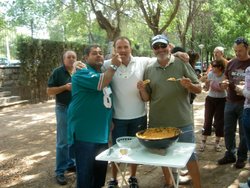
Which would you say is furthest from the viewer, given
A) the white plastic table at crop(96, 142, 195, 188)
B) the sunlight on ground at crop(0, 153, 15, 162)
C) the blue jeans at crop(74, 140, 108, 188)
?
the sunlight on ground at crop(0, 153, 15, 162)

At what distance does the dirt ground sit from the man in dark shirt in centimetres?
26

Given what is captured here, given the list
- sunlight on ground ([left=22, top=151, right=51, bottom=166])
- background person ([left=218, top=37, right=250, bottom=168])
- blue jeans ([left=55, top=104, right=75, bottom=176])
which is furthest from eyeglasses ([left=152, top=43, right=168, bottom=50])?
sunlight on ground ([left=22, top=151, right=51, bottom=166])

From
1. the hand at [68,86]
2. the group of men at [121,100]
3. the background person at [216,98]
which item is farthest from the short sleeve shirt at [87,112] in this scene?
the background person at [216,98]

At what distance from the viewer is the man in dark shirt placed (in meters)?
4.52

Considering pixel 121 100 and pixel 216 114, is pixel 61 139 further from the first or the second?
pixel 216 114

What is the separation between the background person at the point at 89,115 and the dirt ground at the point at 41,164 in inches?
55.5

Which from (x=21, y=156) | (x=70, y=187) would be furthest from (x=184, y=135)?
(x=21, y=156)

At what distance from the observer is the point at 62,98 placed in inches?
180

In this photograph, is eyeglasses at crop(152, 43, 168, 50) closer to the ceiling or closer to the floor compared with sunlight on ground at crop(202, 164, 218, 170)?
closer to the ceiling

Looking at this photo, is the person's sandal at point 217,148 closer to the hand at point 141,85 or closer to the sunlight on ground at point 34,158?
the hand at point 141,85

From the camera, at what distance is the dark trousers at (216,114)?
5.69 m

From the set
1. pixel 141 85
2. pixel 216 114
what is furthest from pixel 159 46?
pixel 216 114

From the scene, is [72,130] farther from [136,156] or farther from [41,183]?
[41,183]

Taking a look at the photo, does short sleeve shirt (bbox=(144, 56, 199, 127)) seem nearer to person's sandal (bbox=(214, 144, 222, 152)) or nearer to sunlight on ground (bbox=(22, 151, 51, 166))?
person's sandal (bbox=(214, 144, 222, 152))
